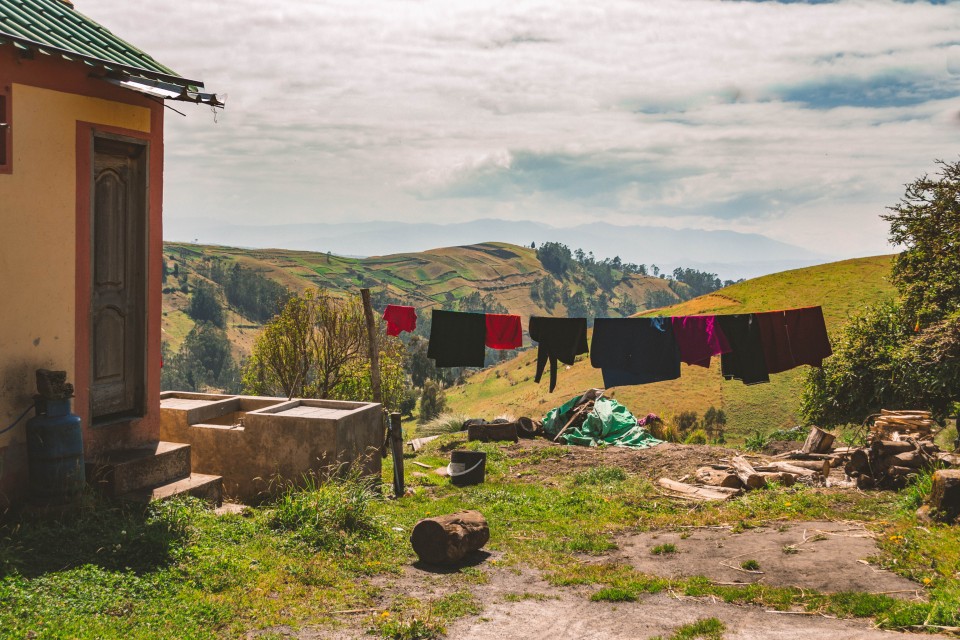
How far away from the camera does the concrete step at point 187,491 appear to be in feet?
27.4

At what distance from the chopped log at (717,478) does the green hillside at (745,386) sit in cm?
1475

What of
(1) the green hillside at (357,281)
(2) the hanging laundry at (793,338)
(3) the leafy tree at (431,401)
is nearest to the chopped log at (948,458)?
(2) the hanging laundry at (793,338)

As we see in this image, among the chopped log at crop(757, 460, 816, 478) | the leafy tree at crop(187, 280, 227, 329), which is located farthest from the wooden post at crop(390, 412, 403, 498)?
the leafy tree at crop(187, 280, 227, 329)

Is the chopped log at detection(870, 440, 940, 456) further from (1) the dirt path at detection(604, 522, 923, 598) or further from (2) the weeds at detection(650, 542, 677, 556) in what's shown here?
(2) the weeds at detection(650, 542, 677, 556)

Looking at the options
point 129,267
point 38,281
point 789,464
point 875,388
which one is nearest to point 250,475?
point 129,267

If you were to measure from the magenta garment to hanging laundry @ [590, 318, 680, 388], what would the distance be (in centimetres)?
19

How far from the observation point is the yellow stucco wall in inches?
300

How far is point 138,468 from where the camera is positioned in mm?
8547

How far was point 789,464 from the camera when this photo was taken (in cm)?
1459

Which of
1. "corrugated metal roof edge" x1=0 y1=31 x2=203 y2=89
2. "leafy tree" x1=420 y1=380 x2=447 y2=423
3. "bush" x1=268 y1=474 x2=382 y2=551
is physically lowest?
"leafy tree" x1=420 y1=380 x2=447 y2=423

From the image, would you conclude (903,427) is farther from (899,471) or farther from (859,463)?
(899,471)

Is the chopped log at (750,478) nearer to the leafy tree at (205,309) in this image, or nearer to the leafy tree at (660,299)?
the leafy tree at (205,309)

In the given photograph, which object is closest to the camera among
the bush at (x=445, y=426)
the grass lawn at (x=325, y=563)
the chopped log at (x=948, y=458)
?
the grass lawn at (x=325, y=563)

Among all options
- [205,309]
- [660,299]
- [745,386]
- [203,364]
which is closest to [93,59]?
[745,386]
